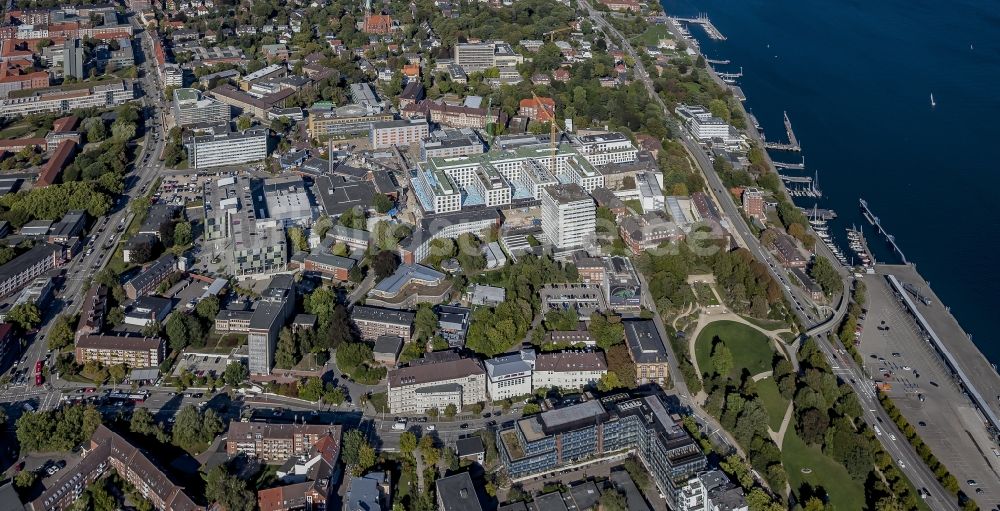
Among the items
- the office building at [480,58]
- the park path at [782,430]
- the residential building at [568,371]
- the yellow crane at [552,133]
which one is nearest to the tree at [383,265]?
the residential building at [568,371]

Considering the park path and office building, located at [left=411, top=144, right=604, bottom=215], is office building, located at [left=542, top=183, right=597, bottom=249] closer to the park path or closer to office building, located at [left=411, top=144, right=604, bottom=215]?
office building, located at [left=411, top=144, right=604, bottom=215]

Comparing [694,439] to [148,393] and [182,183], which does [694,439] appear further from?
[182,183]

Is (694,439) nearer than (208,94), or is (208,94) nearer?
(694,439)

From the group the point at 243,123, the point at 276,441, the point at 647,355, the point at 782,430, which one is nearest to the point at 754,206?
the point at 647,355

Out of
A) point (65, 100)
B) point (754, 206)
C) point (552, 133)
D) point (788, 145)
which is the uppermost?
point (552, 133)

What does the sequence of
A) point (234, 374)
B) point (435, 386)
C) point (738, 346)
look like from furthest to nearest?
point (738, 346)
point (234, 374)
point (435, 386)

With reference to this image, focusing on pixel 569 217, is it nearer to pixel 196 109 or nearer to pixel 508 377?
pixel 508 377

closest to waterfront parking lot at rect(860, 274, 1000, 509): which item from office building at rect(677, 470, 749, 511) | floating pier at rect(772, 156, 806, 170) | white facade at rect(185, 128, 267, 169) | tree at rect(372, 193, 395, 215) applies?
office building at rect(677, 470, 749, 511)

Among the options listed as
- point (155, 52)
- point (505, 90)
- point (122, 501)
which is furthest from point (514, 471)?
point (155, 52)

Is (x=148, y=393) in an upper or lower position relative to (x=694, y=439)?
lower
